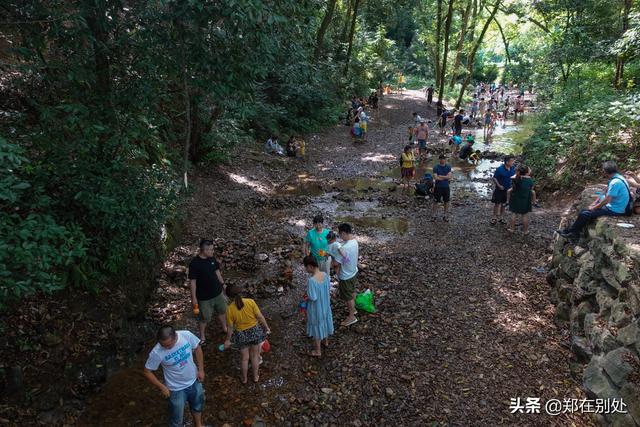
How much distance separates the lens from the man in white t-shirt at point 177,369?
447 centimetres

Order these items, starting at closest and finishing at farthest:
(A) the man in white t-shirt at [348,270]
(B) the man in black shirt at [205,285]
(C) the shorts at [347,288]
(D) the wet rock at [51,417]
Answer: (D) the wet rock at [51,417] < (B) the man in black shirt at [205,285] < (A) the man in white t-shirt at [348,270] < (C) the shorts at [347,288]

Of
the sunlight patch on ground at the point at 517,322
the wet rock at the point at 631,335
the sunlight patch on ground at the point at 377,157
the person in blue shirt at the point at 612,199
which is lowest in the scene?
the sunlight patch on ground at the point at 517,322

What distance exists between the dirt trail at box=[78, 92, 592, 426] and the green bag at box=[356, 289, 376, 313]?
18 centimetres

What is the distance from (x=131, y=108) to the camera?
Result: 626cm

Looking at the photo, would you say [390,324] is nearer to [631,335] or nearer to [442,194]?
[631,335]

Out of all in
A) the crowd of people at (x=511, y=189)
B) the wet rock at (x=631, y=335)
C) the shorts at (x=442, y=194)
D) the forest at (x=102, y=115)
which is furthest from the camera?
the shorts at (x=442, y=194)

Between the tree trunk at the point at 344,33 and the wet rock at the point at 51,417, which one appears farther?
the tree trunk at the point at 344,33

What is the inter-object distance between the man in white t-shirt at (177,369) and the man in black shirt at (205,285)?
1.54m

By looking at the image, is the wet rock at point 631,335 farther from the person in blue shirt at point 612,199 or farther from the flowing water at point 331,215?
the flowing water at point 331,215

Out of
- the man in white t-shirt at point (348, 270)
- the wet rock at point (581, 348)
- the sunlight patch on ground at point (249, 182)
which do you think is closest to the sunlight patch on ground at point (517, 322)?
the wet rock at point (581, 348)

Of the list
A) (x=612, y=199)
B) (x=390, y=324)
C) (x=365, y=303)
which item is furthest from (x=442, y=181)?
(x=390, y=324)

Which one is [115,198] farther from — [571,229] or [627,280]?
[571,229]

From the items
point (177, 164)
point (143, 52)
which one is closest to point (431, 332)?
point (143, 52)

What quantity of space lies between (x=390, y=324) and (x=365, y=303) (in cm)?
61
